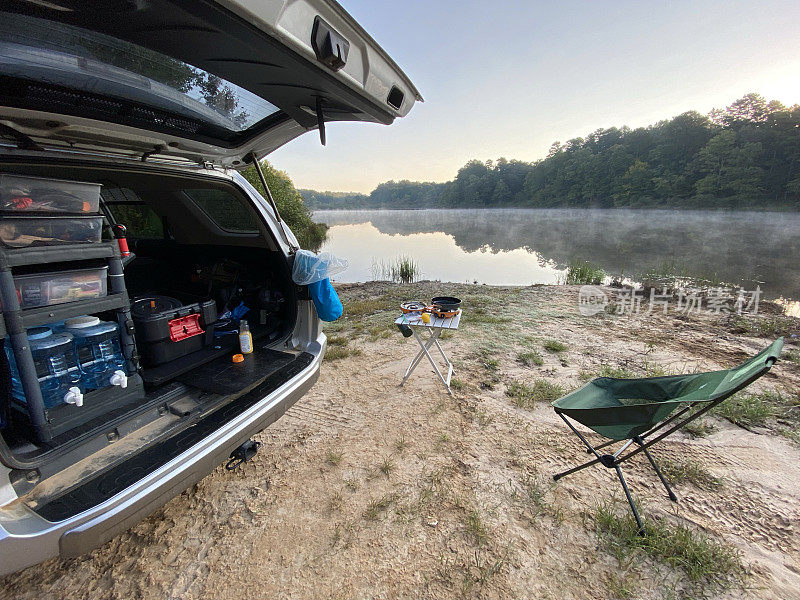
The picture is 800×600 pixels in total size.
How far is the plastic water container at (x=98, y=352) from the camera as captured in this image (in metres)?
1.57

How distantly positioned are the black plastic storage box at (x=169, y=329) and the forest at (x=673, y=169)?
78.4 ft

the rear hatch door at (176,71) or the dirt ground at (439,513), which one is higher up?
the rear hatch door at (176,71)

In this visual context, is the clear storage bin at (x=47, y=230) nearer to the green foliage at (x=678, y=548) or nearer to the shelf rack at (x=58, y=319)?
the shelf rack at (x=58, y=319)

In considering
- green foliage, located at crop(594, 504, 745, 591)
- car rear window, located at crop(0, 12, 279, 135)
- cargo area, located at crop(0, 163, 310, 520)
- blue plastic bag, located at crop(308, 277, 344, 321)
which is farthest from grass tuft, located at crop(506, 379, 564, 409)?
car rear window, located at crop(0, 12, 279, 135)

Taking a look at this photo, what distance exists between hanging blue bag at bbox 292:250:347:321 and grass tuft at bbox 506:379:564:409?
5.77ft

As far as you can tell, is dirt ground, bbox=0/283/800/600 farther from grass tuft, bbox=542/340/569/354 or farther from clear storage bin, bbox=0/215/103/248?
clear storage bin, bbox=0/215/103/248

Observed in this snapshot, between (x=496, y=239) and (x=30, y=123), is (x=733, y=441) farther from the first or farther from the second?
(x=496, y=239)

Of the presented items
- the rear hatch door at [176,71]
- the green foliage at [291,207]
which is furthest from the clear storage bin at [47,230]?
the green foliage at [291,207]

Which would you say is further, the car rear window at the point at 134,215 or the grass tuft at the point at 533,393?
the car rear window at the point at 134,215

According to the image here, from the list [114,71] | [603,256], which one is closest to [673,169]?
[603,256]

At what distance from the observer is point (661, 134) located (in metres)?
47.5

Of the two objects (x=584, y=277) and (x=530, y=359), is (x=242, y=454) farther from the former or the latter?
(x=584, y=277)

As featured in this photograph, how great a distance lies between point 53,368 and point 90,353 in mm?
160

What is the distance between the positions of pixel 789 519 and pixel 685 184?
171ft
